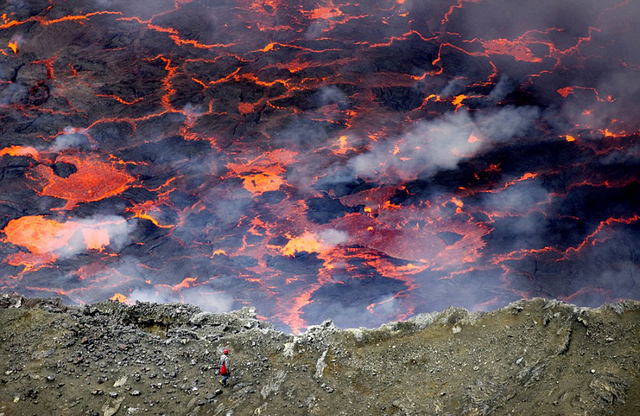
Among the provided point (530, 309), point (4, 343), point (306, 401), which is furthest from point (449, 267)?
point (4, 343)

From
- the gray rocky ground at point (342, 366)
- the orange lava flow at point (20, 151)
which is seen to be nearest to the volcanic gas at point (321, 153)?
the orange lava flow at point (20, 151)

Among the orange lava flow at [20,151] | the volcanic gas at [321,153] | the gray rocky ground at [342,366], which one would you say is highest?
the orange lava flow at [20,151]

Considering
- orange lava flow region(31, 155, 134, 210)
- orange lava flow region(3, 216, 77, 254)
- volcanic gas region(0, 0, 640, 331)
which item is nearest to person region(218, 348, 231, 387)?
volcanic gas region(0, 0, 640, 331)

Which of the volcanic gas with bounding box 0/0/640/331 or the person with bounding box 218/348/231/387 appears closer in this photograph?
the person with bounding box 218/348/231/387

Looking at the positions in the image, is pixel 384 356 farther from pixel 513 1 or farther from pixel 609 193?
pixel 513 1

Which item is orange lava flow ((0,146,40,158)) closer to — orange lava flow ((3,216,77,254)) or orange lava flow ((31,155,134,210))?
orange lava flow ((31,155,134,210))

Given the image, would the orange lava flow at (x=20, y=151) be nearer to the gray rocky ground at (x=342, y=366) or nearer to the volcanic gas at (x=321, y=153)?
the volcanic gas at (x=321, y=153)
